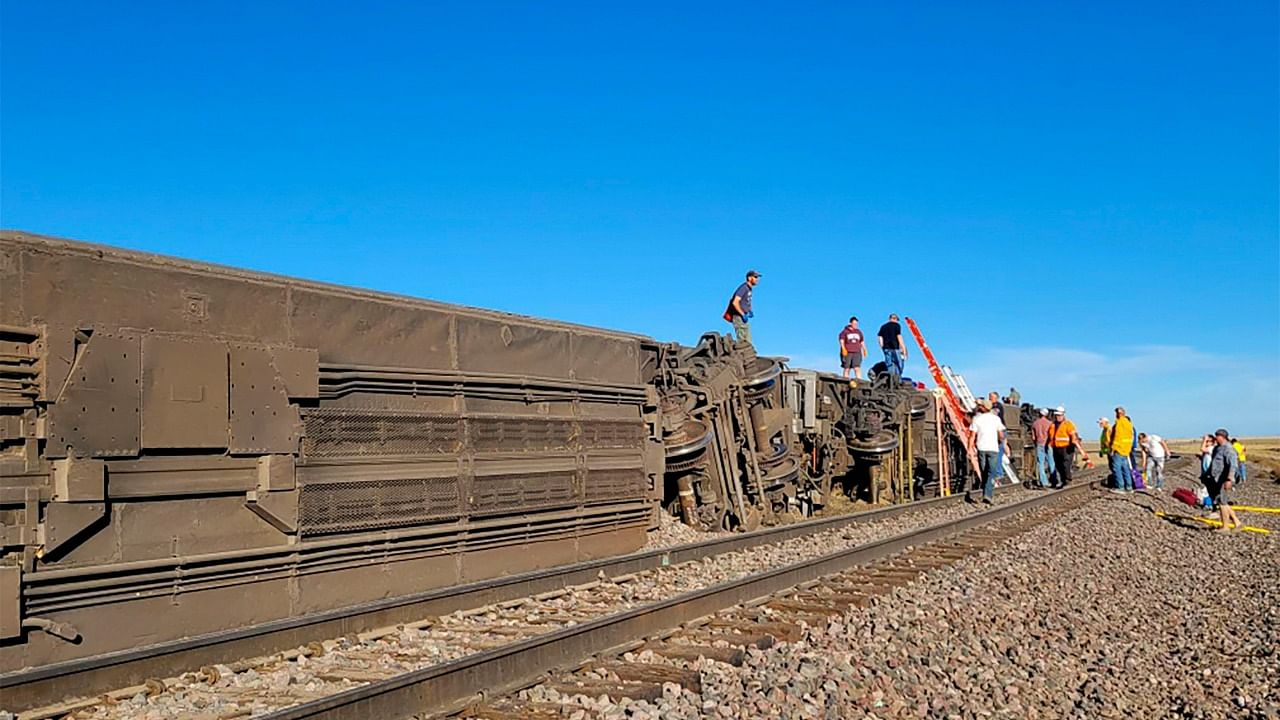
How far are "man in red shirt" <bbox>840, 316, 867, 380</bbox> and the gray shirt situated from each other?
335 inches

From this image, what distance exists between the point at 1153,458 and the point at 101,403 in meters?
28.9

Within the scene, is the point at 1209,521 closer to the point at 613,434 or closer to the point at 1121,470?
the point at 1121,470

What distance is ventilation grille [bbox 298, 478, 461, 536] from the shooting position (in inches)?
337

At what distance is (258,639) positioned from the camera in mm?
7082

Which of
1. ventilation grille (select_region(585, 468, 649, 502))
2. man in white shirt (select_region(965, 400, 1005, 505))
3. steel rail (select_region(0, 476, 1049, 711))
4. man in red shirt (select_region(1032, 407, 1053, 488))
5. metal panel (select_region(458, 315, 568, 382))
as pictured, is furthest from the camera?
man in red shirt (select_region(1032, 407, 1053, 488))

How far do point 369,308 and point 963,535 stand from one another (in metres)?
9.23

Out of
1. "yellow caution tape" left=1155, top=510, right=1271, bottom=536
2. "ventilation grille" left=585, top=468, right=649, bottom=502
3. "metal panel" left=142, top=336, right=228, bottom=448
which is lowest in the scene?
"yellow caution tape" left=1155, top=510, right=1271, bottom=536

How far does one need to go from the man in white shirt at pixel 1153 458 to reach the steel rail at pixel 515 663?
2270 centimetres

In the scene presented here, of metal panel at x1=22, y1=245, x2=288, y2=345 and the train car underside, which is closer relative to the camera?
the train car underside

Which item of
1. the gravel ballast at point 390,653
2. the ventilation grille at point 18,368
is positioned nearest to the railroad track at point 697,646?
the gravel ballast at point 390,653

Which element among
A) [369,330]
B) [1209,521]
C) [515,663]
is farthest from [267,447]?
[1209,521]

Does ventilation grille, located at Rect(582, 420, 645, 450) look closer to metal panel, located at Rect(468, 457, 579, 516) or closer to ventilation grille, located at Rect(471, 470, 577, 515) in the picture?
metal panel, located at Rect(468, 457, 579, 516)

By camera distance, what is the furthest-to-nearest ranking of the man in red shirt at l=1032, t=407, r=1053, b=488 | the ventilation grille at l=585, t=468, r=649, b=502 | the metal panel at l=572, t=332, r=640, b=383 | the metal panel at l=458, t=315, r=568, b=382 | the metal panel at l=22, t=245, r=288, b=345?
the man in red shirt at l=1032, t=407, r=1053, b=488 < the metal panel at l=572, t=332, r=640, b=383 < the ventilation grille at l=585, t=468, r=649, b=502 < the metal panel at l=458, t=315, r=568, b=382 < the metal panel at l=22, t=245, r=288, b=345

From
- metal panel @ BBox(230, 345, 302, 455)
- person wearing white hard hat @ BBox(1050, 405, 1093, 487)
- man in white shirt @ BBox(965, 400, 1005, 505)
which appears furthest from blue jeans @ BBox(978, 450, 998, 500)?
metal panel @ BBox(230, 345, 302, 455)
